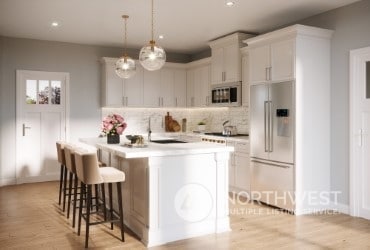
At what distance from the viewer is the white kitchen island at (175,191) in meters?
3.53

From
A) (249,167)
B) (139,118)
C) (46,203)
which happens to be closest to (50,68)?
(139,118)

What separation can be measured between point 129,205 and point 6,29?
404 cm

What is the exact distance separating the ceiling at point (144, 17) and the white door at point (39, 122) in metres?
0.86

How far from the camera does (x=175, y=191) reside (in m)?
3.67

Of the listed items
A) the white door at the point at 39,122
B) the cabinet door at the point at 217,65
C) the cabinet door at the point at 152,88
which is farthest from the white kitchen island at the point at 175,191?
the cabinet door at the point at 152,88

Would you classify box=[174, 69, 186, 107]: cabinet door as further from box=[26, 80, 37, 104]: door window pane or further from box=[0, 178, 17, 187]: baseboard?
box=[0, 178, 17, 187]: baseboard

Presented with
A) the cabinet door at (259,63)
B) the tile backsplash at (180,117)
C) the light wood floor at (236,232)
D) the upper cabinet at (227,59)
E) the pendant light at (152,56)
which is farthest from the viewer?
the tile backsplash at (180,117)

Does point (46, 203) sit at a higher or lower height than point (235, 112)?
lower

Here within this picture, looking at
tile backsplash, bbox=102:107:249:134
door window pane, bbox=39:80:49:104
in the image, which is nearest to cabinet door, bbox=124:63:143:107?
tile backsplash, bbox=102:107:249:134

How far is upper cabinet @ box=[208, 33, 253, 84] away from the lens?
6090mm

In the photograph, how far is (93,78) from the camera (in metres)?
7.22

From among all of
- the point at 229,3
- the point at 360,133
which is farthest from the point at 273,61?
the point at 360,133

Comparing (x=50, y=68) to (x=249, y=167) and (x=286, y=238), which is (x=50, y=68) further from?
(x=286, y=238)

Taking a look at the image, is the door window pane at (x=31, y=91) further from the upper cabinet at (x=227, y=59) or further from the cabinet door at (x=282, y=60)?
the cabinet door at (x=282, y=60)
